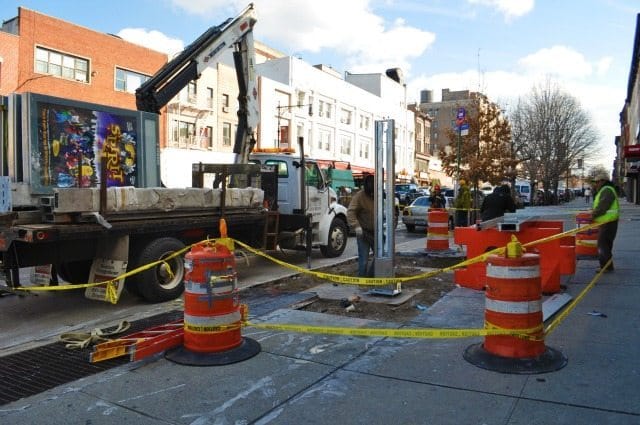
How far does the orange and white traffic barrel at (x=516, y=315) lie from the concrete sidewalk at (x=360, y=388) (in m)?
0.15

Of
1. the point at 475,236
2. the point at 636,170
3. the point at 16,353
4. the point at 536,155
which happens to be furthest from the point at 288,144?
the point at 16,353

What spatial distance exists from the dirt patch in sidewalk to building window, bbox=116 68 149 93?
2901cm

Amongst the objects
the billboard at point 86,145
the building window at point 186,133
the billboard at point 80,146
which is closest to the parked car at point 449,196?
the billboard at point 86,145

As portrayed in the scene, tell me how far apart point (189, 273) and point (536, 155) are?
147 feet

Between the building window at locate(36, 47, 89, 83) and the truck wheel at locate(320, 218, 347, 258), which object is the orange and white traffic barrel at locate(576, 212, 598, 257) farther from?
the building window at locate(36, 47, 89, 83)

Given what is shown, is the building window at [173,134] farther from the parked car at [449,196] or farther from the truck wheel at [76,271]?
the truck wheel at [76,271]

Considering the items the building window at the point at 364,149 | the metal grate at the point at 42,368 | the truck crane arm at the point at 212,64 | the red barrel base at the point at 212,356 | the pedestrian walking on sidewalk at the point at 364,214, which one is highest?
the building window at the point at 364,149

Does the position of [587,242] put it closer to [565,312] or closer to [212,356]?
[565,312]

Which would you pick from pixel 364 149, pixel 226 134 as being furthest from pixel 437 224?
pixel 364 149

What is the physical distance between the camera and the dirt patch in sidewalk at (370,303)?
6.80m

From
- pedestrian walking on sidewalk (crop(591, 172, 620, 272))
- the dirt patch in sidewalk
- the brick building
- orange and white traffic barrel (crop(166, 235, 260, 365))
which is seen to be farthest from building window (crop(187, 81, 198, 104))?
orange and white traffic barrel (crop(166, 235, 260, 365))

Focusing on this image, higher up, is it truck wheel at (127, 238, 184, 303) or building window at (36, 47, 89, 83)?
building window at (36, 47, 89, 83)

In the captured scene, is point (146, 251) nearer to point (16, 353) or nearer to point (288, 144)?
point (16, 353)

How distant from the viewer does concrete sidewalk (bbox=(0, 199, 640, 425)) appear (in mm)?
3717
